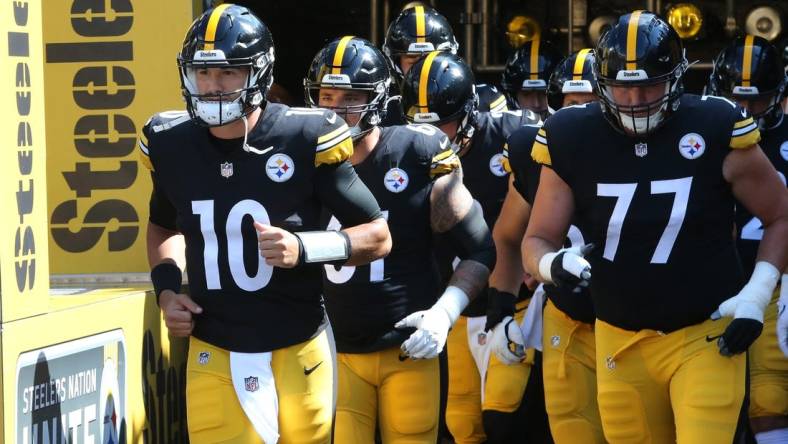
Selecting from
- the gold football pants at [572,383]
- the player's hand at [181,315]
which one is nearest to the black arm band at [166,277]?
the player's hand at [181,315]

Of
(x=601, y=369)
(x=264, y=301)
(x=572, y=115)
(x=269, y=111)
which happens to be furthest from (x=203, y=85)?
(x=601, y=369)

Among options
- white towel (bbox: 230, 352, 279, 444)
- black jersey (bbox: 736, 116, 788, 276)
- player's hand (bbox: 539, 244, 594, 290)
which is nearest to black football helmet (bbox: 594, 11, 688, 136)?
player's hand (bbox: 539, 244, 594, 290)

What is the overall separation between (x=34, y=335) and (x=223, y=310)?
1.69 ft

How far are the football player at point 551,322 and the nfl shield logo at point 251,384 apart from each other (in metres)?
1.38

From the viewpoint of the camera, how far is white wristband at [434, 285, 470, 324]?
15.4 feet

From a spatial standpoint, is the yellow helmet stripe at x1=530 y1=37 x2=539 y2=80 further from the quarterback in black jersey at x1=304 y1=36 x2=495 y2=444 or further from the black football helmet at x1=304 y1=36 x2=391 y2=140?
the quarterback in black jersey at x1=304 y1=36 x2=495 y2=444

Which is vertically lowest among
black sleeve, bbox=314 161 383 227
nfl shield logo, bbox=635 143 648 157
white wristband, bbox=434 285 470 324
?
white wristband, bbox=434 285 470 324

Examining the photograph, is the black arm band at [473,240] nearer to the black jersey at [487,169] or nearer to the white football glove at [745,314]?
the white football glove at [745,314]

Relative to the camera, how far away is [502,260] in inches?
216

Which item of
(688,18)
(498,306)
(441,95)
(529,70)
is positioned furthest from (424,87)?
(688,18)

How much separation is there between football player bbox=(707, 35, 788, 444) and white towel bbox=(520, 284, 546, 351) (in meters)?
0.82

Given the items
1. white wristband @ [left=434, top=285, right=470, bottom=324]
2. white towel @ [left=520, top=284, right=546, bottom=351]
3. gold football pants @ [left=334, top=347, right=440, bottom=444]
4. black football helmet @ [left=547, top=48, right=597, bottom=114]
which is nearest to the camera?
white wristband @ [left=434, top=285, right=470, bottom=324]

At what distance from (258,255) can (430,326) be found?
69cm

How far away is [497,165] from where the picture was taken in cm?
603
